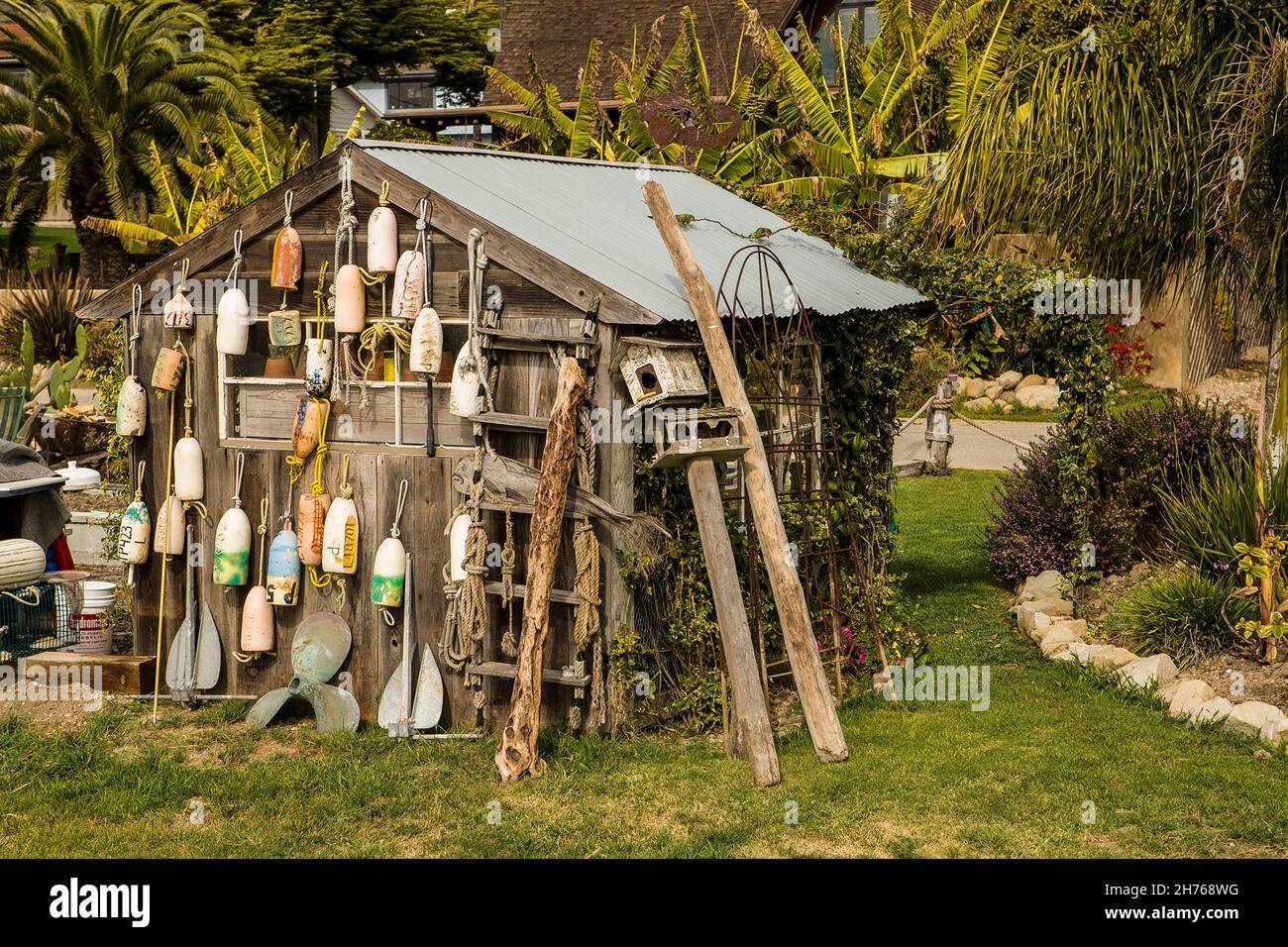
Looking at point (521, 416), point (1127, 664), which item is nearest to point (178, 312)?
point (521, 416)

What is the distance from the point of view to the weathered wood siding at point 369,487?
9141 mm

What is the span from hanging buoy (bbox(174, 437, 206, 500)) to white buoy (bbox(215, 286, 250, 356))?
697 mm

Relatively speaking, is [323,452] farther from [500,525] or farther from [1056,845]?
[1056,845]

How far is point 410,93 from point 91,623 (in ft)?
137

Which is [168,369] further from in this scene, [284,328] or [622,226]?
[622,226]

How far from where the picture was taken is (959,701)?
10.5 m

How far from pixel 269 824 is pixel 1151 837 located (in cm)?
467

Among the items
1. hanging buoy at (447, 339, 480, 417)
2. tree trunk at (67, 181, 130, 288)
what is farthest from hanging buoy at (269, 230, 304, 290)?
tree trunk at (67, 181, 130, 288)

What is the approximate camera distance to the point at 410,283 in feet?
30.5

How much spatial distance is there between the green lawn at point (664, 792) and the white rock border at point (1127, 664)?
0.62ft

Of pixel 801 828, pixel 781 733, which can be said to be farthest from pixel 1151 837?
pixel 781 733

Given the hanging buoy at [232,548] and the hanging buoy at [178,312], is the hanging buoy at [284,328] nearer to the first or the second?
the hanging buoy at [178,312]

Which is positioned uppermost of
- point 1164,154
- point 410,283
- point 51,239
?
point 51,239

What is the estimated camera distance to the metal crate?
10.7 m
